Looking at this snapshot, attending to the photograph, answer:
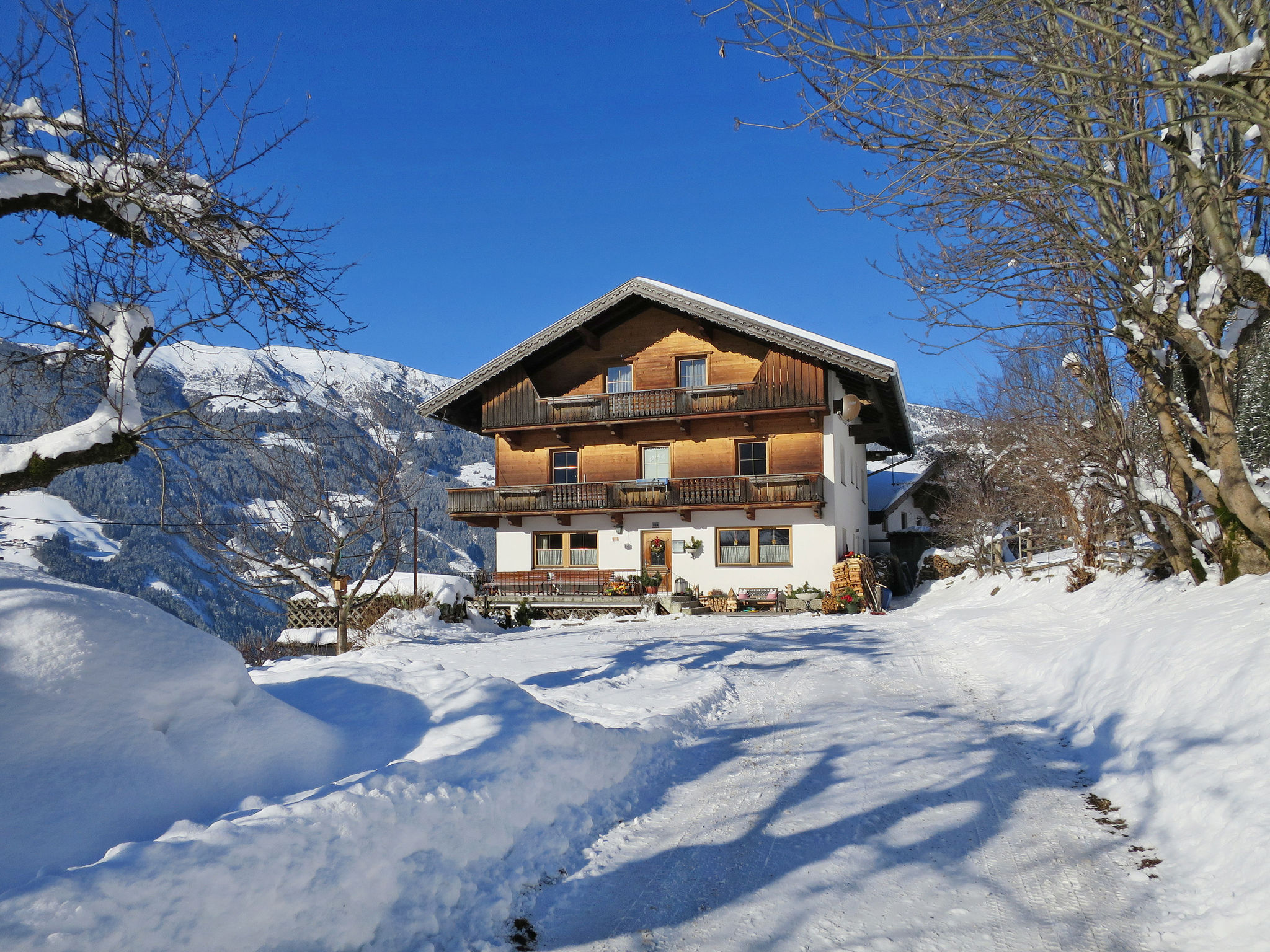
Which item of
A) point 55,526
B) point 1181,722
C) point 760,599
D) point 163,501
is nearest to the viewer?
point 1181,722

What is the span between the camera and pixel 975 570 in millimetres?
25484

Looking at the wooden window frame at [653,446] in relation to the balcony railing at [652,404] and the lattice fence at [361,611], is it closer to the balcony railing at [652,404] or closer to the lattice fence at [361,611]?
the balcony railing at [652,404]

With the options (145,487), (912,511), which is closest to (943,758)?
(912,511)

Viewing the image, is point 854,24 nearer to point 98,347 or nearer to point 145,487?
point 98,347

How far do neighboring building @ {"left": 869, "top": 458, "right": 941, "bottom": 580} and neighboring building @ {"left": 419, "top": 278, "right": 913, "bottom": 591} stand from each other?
5.16 metres

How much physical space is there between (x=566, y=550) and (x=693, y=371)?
26.6 ft

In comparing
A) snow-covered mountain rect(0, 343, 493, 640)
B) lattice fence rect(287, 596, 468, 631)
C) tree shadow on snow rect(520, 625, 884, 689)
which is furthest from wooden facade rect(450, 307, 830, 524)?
tree shadow on snow rect(520, 625, 884, 689)

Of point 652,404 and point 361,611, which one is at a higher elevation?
point 652,404

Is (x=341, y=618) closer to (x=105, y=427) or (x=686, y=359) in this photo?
(x=105, y=427)

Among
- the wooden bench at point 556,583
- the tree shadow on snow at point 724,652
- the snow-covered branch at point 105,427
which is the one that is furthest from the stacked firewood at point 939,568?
the snow-covered branch at point 105,427

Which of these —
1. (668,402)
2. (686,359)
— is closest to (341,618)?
(668,402)

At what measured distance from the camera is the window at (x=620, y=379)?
28.8 m

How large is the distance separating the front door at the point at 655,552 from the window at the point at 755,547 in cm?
189

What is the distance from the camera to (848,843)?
456cm
